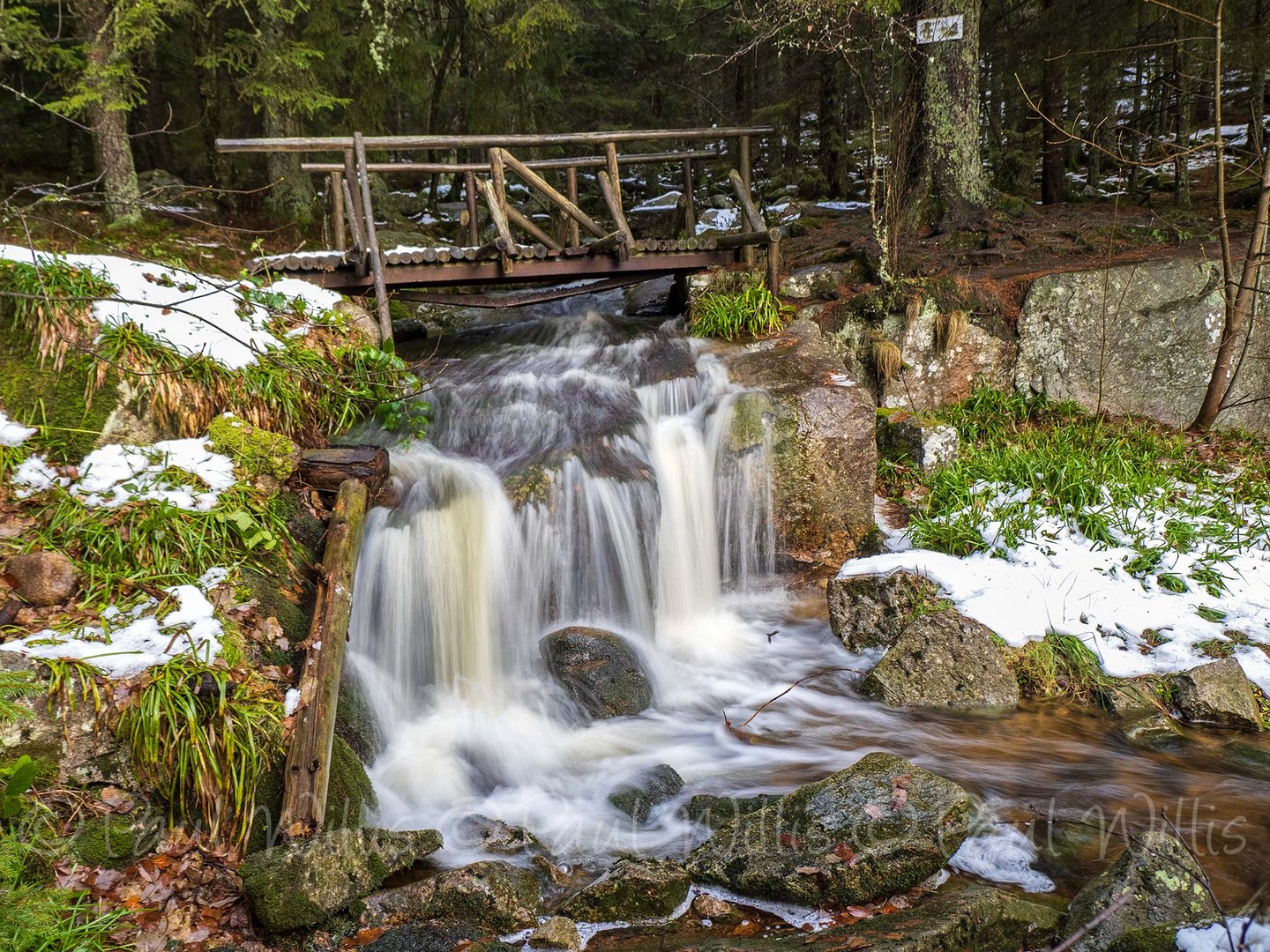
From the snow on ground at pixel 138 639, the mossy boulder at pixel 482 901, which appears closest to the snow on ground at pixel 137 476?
the snow on ground at pixel 138 639

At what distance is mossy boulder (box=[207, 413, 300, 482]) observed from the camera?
17.7ft

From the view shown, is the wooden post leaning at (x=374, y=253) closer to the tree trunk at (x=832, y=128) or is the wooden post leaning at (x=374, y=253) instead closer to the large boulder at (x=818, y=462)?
the large boulder at (x=818, y=462)

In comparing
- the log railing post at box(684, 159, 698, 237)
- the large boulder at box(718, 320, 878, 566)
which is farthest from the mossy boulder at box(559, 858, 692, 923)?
the log railing post at box(684, 159, 698, 237)

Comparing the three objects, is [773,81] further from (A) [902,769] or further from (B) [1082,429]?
(A) [902,769]

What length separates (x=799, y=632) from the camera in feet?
20.7

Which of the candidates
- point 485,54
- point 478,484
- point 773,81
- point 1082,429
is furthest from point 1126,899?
point 773,81

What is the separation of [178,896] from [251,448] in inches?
119

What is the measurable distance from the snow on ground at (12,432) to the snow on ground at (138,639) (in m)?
1.65

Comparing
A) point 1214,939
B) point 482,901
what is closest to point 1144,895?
point 1214,939

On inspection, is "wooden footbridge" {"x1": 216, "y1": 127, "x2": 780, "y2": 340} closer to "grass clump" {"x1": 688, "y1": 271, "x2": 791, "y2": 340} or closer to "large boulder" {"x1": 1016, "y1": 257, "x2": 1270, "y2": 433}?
"grass clump" {"x1": 688, "y1": 271, "x2": 791, "y2": 340}

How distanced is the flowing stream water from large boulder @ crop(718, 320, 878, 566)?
0.56 ft

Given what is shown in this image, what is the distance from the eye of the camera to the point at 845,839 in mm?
3490

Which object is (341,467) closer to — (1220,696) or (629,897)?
(629,897)

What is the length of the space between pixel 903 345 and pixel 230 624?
6.82 metres
